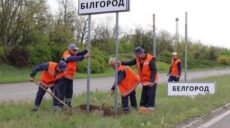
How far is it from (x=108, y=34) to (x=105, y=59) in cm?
1342

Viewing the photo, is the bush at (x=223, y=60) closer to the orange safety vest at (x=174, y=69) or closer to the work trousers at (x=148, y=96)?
the orange safety vest at (x=174, y=69)

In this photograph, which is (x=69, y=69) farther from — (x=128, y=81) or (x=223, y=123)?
(x=223, y=123)

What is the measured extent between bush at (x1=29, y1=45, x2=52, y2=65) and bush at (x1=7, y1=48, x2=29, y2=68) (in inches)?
23.2

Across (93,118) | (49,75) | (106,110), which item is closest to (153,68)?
(106,110)

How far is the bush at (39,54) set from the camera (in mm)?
43325

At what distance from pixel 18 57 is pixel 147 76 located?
29833mm

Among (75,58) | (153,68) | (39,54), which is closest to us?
(75,58)

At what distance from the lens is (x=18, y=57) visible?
137ft

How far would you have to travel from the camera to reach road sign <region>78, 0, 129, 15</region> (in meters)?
11.4

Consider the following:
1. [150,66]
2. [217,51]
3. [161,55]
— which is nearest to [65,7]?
[161,55]

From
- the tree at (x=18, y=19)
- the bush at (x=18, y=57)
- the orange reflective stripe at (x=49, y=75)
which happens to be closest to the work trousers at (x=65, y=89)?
the orange reflective stripe at (x=49, y=75)

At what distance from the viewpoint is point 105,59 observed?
51969 millimetres

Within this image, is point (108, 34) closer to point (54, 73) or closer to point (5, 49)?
point (5, 49)

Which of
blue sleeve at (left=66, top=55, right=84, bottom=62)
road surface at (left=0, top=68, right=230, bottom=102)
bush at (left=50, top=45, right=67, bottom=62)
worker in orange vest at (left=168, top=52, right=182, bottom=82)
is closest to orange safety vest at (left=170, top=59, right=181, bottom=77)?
worker in orange vest at (left=168, top=52, right=182, bottom=82)
